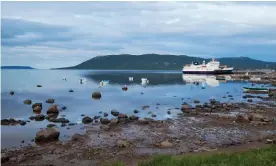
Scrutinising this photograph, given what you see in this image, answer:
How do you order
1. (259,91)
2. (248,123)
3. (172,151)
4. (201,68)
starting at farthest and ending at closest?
(201,68)
(259,91)
(248,123)
(172,151)

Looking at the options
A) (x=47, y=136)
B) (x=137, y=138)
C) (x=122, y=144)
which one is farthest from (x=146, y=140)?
(x=47, y=136)

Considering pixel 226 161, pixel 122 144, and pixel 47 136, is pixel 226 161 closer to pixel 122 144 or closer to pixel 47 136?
pixel 122 144

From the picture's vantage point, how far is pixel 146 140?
18.4m

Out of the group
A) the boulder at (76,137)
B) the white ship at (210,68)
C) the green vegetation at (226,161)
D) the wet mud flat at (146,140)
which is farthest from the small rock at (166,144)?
the white ship at (210,68)

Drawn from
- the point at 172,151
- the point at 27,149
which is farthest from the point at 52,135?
the point at 172,151

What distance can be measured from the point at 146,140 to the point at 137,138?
723 millimetres

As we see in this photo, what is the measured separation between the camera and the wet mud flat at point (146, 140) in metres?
14.9

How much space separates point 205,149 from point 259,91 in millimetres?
35693

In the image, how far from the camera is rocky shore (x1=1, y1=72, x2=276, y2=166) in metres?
15.0

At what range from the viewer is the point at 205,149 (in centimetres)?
1603

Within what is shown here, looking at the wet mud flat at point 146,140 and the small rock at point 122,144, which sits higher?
the small rock at point 122,144

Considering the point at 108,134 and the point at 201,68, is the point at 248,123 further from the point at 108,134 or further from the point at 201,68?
the point at 201,68

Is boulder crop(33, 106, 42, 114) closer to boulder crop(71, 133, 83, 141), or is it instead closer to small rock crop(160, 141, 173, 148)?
boulder crop(71, 133, 83, 141)

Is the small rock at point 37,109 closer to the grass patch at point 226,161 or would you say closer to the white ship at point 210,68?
the grass patch at point 226,161
